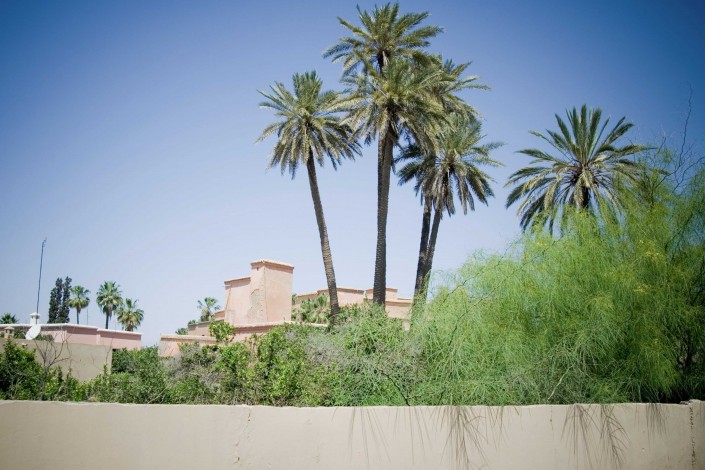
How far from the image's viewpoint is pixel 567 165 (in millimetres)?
24094

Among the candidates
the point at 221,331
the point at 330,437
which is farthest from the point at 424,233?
the point at 330,437

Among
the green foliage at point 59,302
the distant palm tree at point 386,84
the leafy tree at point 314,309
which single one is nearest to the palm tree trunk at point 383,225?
the distant palm tree at point 386,84

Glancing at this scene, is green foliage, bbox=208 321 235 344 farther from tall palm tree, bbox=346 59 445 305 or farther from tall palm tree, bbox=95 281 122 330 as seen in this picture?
tall palm tree, bbox=95 281 122 330

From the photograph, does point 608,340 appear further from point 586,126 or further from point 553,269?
point 586,126

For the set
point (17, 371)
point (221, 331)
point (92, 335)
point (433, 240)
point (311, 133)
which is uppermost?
point (311, 133)

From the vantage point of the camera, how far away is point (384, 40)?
24.8m

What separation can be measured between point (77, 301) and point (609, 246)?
62479 millimetres

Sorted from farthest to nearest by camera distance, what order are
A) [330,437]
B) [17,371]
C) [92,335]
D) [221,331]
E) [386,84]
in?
1. [92,335]
2. [386,84]
3. [17,371]
4. [221,331]
5. [330,437]

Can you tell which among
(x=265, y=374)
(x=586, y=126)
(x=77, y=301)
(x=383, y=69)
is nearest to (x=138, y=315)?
(x=77, y=301)

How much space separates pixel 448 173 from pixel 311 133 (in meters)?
Result: 7.07

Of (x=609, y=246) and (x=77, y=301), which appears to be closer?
(x=609, y=246)

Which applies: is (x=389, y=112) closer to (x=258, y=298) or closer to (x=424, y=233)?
(x=424, y=233)

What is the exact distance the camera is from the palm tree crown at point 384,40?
80.3 feet

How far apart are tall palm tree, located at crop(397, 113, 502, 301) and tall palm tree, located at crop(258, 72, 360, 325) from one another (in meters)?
3.97
